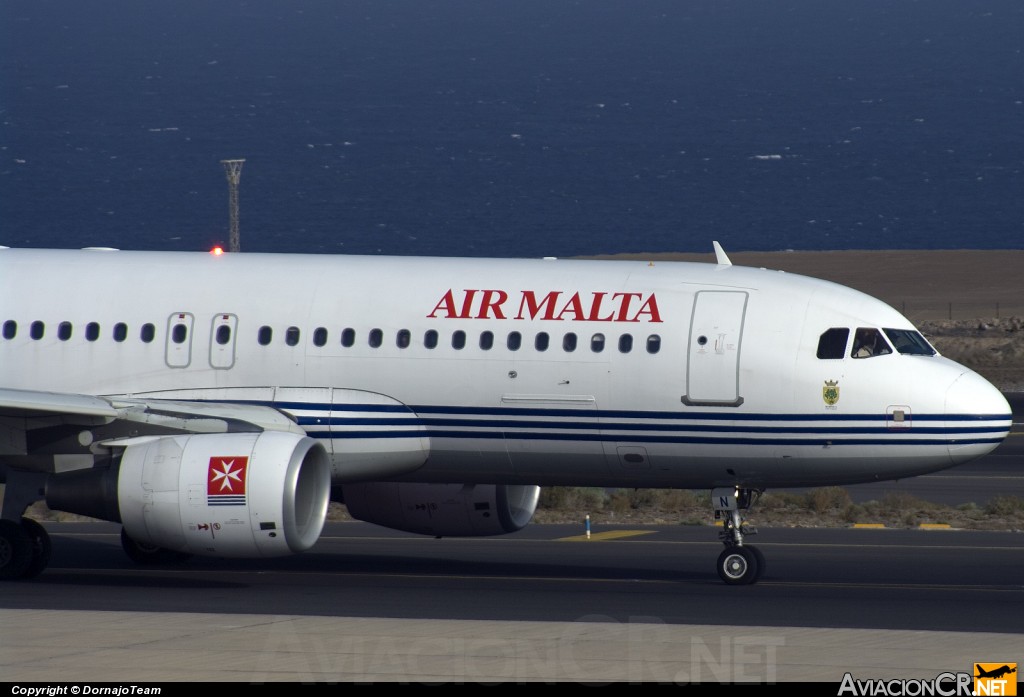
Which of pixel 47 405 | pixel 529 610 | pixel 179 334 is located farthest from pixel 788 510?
pixel 47 405

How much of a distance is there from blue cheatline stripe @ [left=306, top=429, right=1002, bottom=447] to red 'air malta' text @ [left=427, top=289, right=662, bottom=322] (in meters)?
1.54

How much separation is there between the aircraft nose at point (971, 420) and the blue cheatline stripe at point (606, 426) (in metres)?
0.03

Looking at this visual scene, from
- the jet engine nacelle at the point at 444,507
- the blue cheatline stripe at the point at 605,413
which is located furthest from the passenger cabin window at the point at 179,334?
the jet engine nacelle at the point at 444,507

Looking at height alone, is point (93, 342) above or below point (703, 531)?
above

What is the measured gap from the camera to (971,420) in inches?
841

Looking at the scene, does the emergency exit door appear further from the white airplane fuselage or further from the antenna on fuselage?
the antenna on fuselage

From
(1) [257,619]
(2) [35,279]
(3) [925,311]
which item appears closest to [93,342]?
(2) [35,279]

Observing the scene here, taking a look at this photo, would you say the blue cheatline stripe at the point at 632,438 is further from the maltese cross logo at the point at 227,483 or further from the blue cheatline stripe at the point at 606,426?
the maltese cross logo at the point at 227,483

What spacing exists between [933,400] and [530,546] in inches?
312

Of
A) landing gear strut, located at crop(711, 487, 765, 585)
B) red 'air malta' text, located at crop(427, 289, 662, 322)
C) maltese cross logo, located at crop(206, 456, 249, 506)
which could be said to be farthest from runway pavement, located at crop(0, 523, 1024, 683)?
red 'air malta' text, located at crop(427, 289, 662, 322)

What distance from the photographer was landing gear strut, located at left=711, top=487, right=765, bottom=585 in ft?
72.5

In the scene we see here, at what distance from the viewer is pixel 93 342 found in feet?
76.9

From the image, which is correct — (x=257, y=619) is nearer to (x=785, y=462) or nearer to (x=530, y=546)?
(x=785, y=462)

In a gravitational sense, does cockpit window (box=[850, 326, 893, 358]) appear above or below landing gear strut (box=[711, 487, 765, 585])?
above
